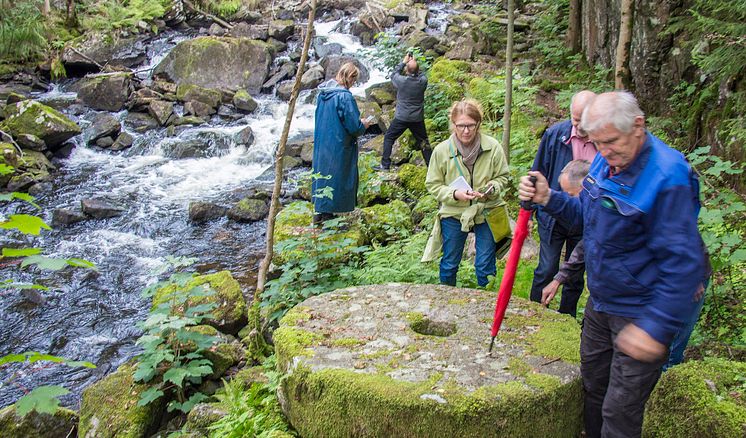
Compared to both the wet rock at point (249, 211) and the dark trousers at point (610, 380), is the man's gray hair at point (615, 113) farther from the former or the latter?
the wet rock at point (249, 211)

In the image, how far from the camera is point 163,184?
1221 centimetres

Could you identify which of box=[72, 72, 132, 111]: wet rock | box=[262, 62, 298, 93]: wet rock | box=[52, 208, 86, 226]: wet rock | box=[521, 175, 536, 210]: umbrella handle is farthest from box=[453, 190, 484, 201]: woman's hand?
box=[72, 72, 132, 111]: wet rock

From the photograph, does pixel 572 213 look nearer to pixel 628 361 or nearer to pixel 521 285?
pixel 628 361

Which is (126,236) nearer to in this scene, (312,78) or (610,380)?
(312,78)

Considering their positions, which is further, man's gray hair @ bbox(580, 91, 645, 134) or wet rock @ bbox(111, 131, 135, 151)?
wet rock @ bbox(111, 131, 135, 151)

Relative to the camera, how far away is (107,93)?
15.7 m

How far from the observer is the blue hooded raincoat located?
680 cm

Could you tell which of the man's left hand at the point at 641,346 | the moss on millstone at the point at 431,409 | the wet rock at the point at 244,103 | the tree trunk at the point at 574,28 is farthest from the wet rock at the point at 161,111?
the man's left hand at the point at 641,346

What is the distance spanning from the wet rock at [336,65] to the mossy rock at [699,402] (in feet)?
47.5

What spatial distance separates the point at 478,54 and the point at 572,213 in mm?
12729

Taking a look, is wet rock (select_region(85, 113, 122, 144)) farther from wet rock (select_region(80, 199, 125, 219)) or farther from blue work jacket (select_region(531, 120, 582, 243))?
blue work jacket (select_region(531, 120, 582, 243))

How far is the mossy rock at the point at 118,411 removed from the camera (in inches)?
190

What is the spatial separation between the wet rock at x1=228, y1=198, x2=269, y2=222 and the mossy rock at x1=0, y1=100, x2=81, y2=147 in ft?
18.5

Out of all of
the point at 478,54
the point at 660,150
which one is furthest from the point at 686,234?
the point at 478,54
